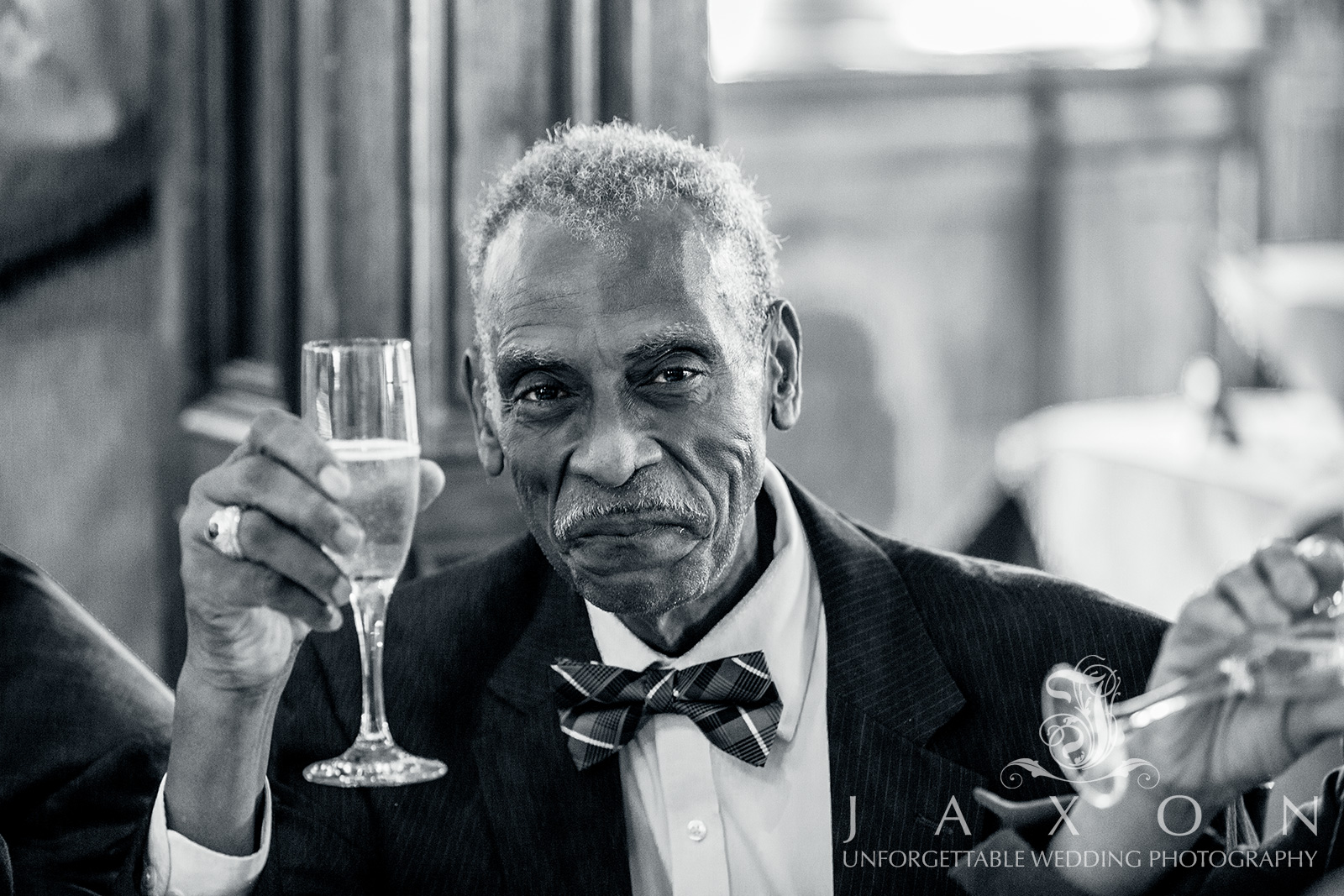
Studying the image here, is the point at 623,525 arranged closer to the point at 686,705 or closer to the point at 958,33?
the point at 686,705

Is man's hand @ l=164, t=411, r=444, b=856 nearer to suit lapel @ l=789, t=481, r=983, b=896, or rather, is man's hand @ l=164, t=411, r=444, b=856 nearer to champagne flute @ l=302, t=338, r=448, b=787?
champagne flute @ l=302, t=338, r=448, b=787

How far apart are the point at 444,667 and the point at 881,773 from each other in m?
0.50

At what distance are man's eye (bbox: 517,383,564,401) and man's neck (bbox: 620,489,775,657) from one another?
291 millimetres

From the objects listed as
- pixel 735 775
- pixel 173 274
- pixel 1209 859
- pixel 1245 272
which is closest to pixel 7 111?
pixel 173 274

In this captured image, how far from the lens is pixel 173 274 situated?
10.7 ft

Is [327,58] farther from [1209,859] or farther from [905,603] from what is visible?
[1209,859]

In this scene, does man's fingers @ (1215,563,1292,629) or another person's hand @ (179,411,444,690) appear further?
another person's hand @ (179,411,444,690)

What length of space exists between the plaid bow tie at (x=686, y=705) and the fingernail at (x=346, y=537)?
0.45 metres

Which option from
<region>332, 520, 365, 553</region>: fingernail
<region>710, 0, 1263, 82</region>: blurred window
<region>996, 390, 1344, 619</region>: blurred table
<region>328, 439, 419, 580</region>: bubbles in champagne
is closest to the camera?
<region>332, 520, 365, 553</region>: fingernail

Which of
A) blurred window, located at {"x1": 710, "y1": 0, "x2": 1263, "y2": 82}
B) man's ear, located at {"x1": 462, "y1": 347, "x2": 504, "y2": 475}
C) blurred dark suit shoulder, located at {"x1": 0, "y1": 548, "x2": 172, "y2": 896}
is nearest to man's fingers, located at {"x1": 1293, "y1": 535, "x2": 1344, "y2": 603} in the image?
man's ear, located at {"x1": 462, "y1": 347, "x2": 504, "y2": 475}

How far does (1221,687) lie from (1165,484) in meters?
3.45

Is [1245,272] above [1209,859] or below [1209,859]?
above

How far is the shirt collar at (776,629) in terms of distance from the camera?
5.89ft

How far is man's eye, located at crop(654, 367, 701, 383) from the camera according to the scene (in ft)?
5.27
